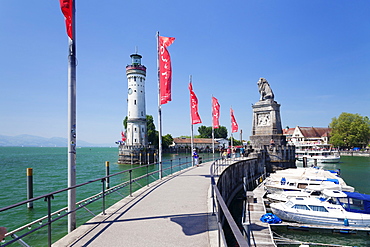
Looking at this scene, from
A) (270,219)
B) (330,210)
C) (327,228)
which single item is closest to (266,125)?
(330,210)

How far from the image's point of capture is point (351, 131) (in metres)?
84.8

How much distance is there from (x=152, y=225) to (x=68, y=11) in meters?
6.39

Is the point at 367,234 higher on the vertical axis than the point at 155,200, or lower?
lower

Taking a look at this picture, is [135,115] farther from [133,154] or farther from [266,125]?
[266,125]

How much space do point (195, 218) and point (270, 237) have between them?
7558mm

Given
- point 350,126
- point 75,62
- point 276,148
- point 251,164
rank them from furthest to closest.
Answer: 1. point 350,126
2. point 276,148
3. point 251,164
4. point 75,62

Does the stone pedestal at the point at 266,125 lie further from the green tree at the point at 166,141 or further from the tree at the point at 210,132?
the tree at the point at 210,132

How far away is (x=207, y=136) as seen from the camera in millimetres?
141750

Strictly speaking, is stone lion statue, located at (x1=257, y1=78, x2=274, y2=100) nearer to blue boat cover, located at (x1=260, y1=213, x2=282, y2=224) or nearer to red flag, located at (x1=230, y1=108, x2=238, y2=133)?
red flag, located at (x1=230, y1=108, x2=238, y2=133)

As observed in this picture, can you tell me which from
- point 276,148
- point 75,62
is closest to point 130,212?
point 75,62

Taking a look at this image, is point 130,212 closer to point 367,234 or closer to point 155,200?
point 155,200

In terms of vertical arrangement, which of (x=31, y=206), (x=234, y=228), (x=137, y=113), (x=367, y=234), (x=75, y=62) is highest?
(x=137, y=113)

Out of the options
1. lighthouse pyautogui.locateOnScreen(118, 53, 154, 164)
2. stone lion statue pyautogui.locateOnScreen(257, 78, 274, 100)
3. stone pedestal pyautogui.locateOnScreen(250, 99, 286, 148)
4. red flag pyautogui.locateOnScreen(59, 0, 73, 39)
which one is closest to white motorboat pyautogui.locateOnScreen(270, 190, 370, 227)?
red flag pyautogui.locateOnScreen(59, 0, 73, 39)

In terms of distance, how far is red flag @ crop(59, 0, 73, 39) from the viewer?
6.83 meters
